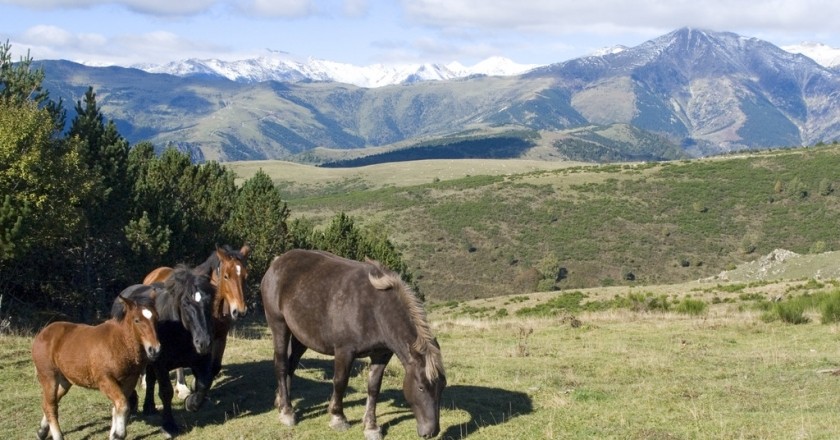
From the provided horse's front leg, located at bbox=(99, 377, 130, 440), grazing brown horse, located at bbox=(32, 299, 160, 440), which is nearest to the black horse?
grazing brown horse, located at bbox=(32, 299, 160, 440)

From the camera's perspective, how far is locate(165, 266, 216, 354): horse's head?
11.1 metres

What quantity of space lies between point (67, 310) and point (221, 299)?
23.2 m

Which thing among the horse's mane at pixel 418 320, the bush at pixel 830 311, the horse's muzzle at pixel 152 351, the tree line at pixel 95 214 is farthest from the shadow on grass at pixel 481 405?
the bush at pixel 830 311

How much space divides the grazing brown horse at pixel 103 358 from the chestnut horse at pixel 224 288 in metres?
1.36

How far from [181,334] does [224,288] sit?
109 centimetres

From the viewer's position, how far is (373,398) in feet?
35.0

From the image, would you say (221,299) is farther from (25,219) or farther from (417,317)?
(25,219)

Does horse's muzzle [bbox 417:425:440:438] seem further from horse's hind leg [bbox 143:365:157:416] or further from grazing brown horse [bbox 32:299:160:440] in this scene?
horse's hind leg [bbox 143:365:157:416]

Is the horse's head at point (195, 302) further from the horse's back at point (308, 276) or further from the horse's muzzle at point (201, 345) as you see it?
the horse's back at point (308, 276)

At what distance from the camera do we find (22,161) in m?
23.4

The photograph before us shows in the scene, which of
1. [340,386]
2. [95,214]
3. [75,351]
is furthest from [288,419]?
[95,214]

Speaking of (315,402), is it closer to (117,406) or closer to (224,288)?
(224,288)

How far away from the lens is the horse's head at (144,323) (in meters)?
10.2

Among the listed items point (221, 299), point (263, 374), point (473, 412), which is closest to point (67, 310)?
point (263, 374)
